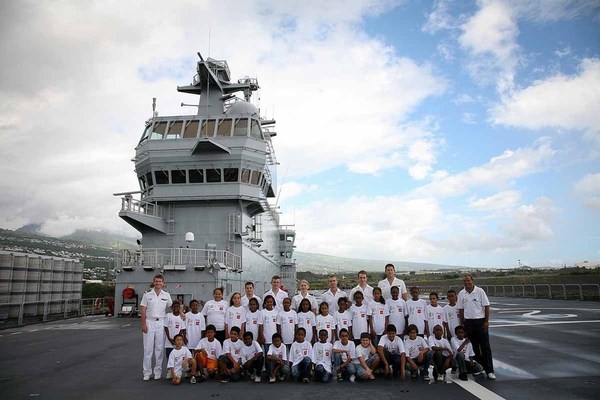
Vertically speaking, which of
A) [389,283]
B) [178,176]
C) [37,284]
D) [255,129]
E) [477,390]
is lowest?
[477,390]

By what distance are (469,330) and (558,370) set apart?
1.69m

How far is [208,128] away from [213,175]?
10.6 feet

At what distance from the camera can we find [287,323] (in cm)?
824

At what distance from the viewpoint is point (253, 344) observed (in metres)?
7.94

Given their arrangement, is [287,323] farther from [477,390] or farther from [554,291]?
[554,291]

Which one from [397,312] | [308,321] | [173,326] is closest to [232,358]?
[173,326]

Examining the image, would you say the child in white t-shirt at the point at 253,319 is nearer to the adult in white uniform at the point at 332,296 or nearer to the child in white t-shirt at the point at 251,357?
the child in white t-shirt at the point at 251,357

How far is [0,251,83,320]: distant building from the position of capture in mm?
20312

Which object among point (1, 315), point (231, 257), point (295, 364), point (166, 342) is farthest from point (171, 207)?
point (295, 364)

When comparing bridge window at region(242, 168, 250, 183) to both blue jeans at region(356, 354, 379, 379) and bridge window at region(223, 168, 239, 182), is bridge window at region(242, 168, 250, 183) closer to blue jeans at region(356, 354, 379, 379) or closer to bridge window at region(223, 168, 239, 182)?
bridge window at region(223, 168, 239, 182)

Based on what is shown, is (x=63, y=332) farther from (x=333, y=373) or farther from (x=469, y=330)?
(x=469, y=330)

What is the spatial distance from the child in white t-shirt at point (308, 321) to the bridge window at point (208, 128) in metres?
18.6

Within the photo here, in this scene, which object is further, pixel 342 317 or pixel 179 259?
pixel 179 259

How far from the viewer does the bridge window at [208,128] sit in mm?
25188
